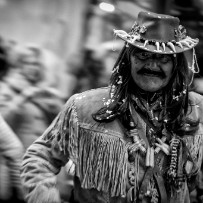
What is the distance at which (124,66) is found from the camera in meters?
2.84

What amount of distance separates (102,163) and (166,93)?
0.46m

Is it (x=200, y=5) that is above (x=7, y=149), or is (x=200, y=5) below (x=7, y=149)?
above

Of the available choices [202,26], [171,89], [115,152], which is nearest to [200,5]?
[202,26]

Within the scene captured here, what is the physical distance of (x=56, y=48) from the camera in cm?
448

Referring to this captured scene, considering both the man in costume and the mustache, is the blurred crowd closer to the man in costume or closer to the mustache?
the man in costume

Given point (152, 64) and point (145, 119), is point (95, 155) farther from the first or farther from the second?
point (152, 64)

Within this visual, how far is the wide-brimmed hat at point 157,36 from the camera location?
264cm

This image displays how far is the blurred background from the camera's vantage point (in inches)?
162

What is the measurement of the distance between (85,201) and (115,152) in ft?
0.94

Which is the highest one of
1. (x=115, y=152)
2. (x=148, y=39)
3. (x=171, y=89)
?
(x=148, y=39)

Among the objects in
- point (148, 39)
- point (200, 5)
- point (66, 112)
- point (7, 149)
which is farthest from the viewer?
point (200, 5)

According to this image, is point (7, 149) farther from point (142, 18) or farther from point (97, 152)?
point (142, 18)

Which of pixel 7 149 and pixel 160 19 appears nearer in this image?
pixel 160 19

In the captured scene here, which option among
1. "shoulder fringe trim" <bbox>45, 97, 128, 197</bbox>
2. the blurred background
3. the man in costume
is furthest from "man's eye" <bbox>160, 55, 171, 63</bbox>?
the blurred background
